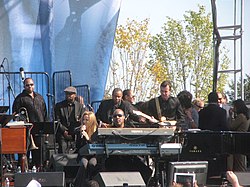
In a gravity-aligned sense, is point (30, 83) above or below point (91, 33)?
below

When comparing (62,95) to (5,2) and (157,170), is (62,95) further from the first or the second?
(157,170)

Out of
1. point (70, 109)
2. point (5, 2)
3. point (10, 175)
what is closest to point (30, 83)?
point (70, 109)

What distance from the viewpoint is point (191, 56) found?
3253cm

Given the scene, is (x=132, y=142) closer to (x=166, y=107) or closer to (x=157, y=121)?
(x=157, y=121)

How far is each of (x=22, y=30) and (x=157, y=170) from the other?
5769mm

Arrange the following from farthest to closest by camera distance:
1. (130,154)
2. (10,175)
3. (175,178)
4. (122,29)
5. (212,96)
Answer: (122,29) → (212,96) → (10,175) → (130,154) → (175,178)

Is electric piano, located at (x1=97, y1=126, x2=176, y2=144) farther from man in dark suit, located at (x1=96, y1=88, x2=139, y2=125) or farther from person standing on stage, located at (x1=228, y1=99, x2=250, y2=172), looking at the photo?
person standing on stage, located at (x1=228, y1=99, x2=250, y2=172)

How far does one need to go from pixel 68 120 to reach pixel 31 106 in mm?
710

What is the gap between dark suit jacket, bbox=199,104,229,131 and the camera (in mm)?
10648

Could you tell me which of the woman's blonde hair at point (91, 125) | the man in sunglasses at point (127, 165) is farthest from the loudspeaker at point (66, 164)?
the man in sunglasses at point (127, 165)

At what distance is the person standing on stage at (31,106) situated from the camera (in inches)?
437

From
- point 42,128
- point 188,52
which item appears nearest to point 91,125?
point 42,128

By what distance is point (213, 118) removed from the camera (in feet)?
35.0

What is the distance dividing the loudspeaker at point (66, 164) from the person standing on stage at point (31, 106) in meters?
1.70
